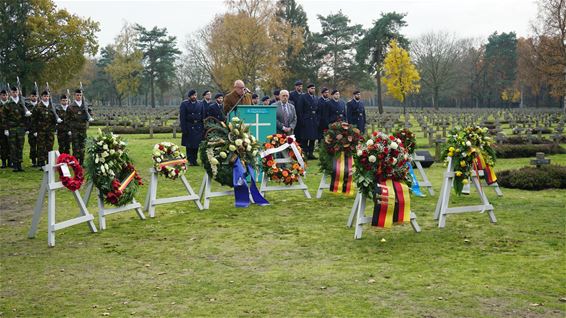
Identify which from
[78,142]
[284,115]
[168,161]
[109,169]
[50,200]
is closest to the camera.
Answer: [50,200]

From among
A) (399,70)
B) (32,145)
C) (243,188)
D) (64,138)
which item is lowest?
(243,188)

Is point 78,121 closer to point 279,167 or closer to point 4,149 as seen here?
point 4,149

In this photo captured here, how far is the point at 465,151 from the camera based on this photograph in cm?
891

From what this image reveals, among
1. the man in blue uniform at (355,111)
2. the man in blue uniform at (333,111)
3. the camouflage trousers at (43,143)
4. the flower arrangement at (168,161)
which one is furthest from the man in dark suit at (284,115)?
the camouflage trousers at (43,143)

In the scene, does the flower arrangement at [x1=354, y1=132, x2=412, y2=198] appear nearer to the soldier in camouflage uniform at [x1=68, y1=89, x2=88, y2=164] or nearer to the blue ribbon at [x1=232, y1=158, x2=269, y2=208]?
the blue ribbon at [x1=232, y1=158, x2=269, y2=208]

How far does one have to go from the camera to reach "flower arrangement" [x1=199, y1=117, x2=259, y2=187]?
417 inches

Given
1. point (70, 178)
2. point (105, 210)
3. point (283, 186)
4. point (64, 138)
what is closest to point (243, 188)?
point (283, 186)

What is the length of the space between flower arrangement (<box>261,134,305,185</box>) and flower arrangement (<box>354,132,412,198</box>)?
10.9 feet

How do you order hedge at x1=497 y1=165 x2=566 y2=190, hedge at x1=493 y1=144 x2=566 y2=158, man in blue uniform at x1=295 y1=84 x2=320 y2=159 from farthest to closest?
hedge at x1=493 y1=144 x2=566 y2=158 → man in blue uniform at x1=295 y1=84 x2=320 y2=159 → hedge at x1=497 y1=165 x2=566 y2=190

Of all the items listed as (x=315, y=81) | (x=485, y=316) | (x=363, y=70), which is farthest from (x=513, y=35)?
(x=485, y=316)

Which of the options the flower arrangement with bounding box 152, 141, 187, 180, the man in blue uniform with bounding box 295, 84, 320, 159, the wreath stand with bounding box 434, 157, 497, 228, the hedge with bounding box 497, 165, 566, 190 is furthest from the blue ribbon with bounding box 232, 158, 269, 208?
the man in blue uniform with bounding box 295, 84, 320, 159

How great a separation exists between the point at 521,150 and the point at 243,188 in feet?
41.9

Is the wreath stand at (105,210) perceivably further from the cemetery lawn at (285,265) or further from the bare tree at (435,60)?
the bare tree at (435,60)

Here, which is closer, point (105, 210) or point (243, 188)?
point (105, 210)
